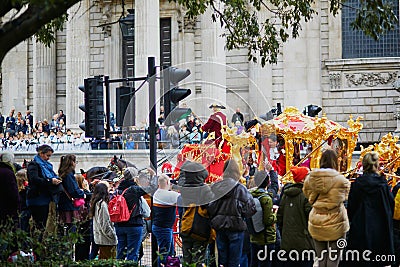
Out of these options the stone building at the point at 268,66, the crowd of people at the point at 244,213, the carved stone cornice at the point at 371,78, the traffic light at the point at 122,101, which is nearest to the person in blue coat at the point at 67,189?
the crowd of people at the point at 244,213

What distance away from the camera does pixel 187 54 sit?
3856 centimetres

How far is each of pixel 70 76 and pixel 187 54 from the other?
489cm

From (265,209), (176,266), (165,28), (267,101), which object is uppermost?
(165,28)

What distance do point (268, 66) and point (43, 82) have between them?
32.1 ft

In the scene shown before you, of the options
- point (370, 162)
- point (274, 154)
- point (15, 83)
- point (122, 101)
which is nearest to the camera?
point (370, 162)

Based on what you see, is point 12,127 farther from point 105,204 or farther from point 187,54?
point 105,204

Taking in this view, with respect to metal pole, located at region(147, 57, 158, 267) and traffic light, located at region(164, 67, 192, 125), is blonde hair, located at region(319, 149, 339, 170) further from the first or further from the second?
traffic light, located at region(164, 67, 192, 125)

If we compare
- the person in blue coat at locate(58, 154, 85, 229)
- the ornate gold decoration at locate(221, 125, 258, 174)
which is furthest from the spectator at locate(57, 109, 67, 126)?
the person in blue coat at locate(58, 154, 85, 229)

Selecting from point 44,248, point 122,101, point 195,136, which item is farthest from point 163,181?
point 195,136

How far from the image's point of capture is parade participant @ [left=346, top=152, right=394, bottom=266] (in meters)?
12.2

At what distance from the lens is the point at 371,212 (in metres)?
12.3

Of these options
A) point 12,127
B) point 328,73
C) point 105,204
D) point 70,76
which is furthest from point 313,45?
point 105,204

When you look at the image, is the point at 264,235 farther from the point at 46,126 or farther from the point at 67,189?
the point at 46,126

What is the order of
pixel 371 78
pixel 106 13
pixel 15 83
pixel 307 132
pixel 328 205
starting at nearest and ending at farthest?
pixel 328 205
pixel 307 132
pixel 371 78
pixel 106 13
pixel 15 83
